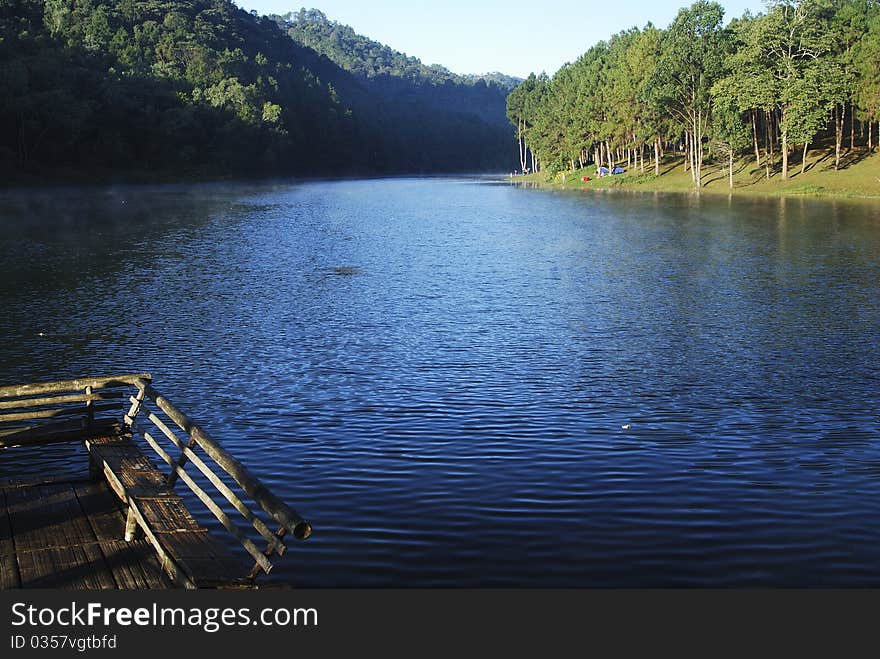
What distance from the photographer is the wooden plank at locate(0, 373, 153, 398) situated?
14898 millimetres

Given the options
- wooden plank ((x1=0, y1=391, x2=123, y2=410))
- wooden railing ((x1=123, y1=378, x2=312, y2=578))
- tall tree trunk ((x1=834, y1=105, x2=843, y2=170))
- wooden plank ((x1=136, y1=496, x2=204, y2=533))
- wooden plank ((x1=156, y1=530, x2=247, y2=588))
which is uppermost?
tall tree trunk ((x1=834, y1=105, x2=843, y2=170))

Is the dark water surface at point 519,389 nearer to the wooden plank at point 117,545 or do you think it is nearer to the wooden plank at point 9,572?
the wooden plank at point 117,545

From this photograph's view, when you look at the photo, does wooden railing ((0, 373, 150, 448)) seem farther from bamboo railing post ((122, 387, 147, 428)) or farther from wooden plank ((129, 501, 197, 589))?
wooden plank ((129, 501, 197, 589))

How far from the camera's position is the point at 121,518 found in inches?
524

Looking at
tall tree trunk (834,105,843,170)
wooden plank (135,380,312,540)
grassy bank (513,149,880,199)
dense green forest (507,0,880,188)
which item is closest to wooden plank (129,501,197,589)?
wooden plank (135,380,312,540)

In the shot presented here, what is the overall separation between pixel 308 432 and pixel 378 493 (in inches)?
158

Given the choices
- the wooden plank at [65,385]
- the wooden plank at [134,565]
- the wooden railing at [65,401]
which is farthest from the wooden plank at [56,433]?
the wooden plank at [134,565]

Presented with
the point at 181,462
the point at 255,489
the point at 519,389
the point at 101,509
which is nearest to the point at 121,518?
the point at 101,509

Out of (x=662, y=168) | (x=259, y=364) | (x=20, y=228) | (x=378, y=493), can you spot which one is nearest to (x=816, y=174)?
(x=662, y=168)

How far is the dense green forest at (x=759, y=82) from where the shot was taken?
9962 cm

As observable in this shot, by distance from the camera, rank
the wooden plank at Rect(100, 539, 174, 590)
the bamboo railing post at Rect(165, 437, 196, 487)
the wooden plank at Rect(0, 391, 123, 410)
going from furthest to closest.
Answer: the wooden plank at Rect(0, 391, 123, 410)
the bamboo railing post at Rect(165, 437, 196, 487)
the wooden plank at Rect(100, 539, 174, 590)

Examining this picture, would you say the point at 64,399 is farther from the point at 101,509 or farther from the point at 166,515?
the point at 166,515

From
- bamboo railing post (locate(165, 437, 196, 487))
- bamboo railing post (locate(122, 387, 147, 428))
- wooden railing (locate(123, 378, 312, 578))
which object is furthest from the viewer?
bamboo railing post (locate(122, 387, 147, 428))

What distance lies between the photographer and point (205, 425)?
19.9 metres
